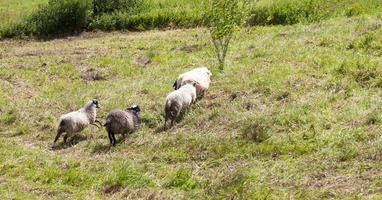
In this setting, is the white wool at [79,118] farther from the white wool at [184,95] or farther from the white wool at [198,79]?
the white wool at [198,79]

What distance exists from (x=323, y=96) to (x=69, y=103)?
22.4 ft

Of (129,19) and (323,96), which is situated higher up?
(323,96)

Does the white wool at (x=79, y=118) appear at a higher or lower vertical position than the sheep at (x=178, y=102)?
lower

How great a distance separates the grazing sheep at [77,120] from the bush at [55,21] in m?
15.5

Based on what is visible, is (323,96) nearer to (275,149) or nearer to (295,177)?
(275,149)

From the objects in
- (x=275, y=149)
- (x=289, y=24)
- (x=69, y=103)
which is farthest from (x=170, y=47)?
(x=275, y=149)

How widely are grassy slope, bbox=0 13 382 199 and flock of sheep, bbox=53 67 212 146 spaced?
0.28 m

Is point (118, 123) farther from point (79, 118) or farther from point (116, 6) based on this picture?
point (116, 6)

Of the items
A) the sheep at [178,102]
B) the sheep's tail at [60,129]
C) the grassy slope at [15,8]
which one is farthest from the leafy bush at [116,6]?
the sheep's tail at [60,129]

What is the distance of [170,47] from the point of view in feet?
71.7

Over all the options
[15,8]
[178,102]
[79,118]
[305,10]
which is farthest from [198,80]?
[15,8]

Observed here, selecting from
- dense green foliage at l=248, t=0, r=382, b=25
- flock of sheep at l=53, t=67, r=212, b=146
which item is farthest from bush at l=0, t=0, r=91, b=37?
flock of sheep at l=53, t=67, r=212, b=146

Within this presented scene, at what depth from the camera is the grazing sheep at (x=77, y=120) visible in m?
12.8

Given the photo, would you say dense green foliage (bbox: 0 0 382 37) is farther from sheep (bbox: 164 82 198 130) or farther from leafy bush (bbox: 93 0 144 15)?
sheep (bbox: 164 82 198 130)
